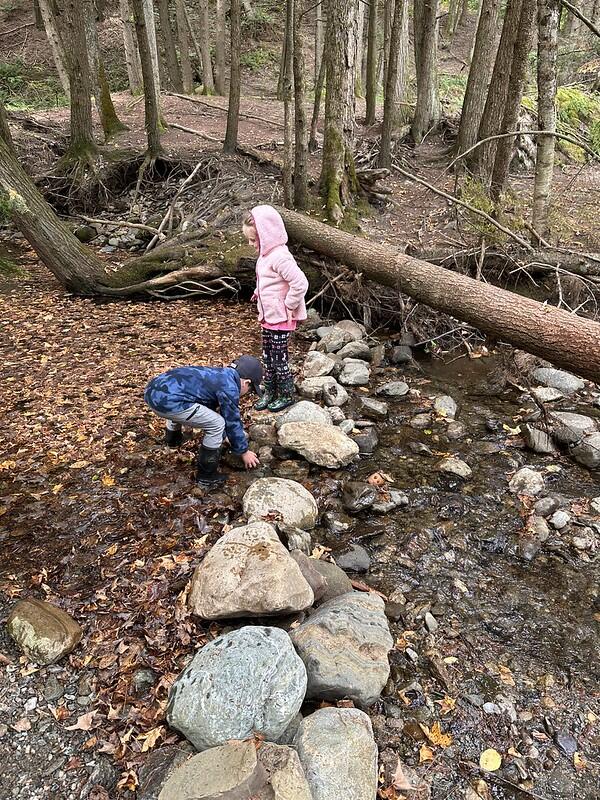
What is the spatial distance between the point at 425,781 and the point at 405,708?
1.16ft

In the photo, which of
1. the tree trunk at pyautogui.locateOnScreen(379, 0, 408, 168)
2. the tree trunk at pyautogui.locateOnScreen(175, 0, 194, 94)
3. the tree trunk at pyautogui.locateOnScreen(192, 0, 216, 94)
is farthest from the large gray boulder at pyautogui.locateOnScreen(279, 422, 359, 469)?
the tree trunk at pyautogui.locateOnScreen(175, 0, 194, 94)

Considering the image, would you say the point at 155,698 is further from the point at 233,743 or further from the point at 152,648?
the point at 233,743

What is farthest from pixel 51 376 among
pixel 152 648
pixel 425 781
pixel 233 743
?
pixel 425 781

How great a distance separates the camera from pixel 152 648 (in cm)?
294

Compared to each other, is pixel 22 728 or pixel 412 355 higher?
pixel 22 728

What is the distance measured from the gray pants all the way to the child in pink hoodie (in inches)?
47.5

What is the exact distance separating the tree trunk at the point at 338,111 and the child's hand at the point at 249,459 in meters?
5.31

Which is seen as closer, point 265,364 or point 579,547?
point 579,547

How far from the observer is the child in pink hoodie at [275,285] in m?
4.62

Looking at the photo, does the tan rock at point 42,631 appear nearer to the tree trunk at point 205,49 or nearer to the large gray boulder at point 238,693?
the large gray boulder at point 238,693

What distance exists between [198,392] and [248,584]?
1.51 metres

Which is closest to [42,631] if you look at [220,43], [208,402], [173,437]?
[208,402]

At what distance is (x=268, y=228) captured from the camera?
181 inches

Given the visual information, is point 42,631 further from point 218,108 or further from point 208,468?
point 218,108
